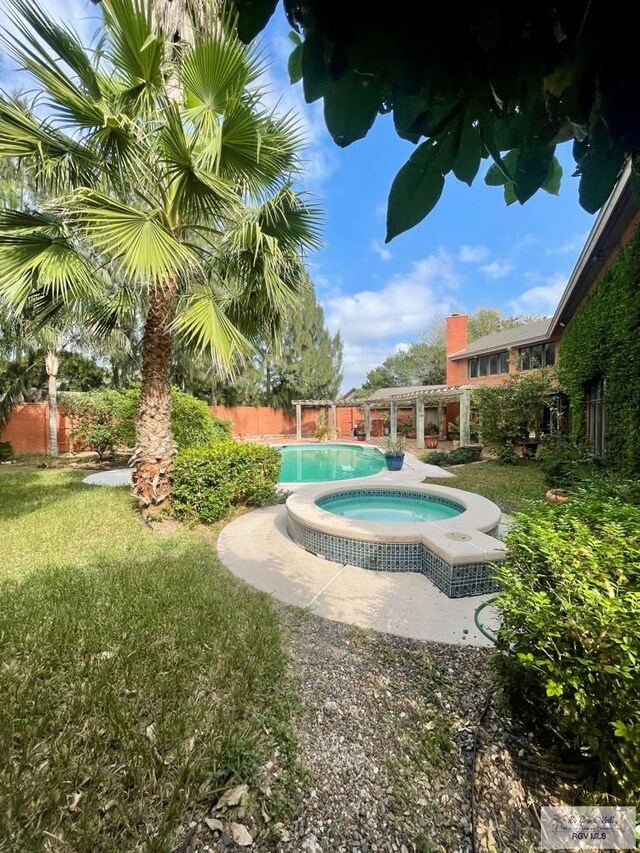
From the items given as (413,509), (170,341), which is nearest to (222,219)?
(170,341)

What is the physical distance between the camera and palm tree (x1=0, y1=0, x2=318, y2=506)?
4684mm

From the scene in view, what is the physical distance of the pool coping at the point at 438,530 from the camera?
14.1 ft

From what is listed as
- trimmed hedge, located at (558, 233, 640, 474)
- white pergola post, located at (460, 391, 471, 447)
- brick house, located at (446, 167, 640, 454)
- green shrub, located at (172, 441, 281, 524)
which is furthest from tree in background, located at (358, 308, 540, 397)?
green shrub, located at (172, 441, 281, 524)

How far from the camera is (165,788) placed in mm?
1910

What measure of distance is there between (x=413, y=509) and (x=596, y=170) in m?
7.53

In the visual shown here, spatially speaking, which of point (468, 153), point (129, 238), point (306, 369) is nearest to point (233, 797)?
point (468, 153)

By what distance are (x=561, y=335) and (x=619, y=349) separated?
9173 mm

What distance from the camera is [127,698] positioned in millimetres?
2477

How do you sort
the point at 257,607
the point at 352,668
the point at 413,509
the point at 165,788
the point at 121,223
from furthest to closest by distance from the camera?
the point at 413,509
the point at 121,223
the point at 257,607
the point at 352,668
the point at 165,788

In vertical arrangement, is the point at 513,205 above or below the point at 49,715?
above

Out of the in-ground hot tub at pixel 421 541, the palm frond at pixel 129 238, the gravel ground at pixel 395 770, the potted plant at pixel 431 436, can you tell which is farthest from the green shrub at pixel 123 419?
the potted plant at pixel 431 436

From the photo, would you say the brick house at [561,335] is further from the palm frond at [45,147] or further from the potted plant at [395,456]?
the palm frond at [45,147]

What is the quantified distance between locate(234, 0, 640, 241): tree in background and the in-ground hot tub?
9.87ft

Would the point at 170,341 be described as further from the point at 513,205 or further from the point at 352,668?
the point at 513,205
